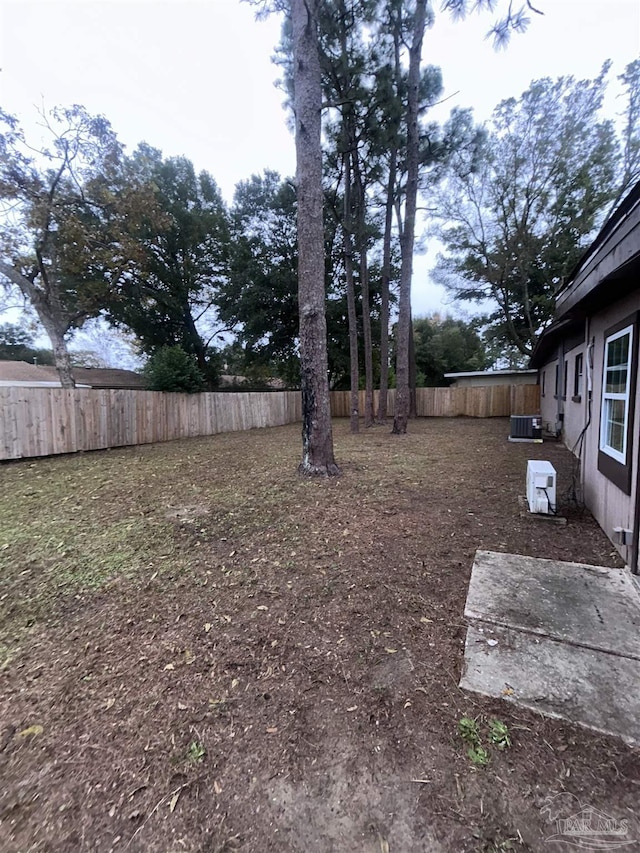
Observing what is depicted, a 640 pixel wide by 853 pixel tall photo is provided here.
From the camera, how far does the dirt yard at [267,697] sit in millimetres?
1073

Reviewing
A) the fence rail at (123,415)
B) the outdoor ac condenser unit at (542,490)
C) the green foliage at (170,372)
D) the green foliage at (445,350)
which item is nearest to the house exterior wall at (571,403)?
the outdoor ac condenser unit at (542,490)

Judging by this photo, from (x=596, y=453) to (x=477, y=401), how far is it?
43.4ft

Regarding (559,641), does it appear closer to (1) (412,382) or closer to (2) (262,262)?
(1) (412,382)

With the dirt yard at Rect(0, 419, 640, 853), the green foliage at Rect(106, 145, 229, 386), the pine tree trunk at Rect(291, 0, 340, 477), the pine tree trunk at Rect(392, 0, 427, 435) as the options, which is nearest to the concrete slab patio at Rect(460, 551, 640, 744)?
the dirt yard at Rect(0, 419, 640, 853)

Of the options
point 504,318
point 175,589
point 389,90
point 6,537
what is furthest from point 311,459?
point 504,318

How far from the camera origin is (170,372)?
9.48 meters

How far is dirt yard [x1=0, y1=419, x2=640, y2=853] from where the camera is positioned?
107 centimetres

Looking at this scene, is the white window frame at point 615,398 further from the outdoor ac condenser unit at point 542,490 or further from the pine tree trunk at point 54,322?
the pine tree trunk at point 54,322

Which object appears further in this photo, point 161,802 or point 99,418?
point 99,418

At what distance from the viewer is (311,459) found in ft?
16.6

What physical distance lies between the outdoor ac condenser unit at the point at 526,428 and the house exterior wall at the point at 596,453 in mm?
4190

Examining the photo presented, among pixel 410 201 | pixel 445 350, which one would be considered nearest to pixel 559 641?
pixel 410 201

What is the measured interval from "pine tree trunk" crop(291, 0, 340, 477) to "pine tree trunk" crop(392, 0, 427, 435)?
5.10 metres

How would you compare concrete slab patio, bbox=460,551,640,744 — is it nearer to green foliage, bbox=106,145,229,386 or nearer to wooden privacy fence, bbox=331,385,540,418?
wooden privacy fence, bbox=331,385,540,418
